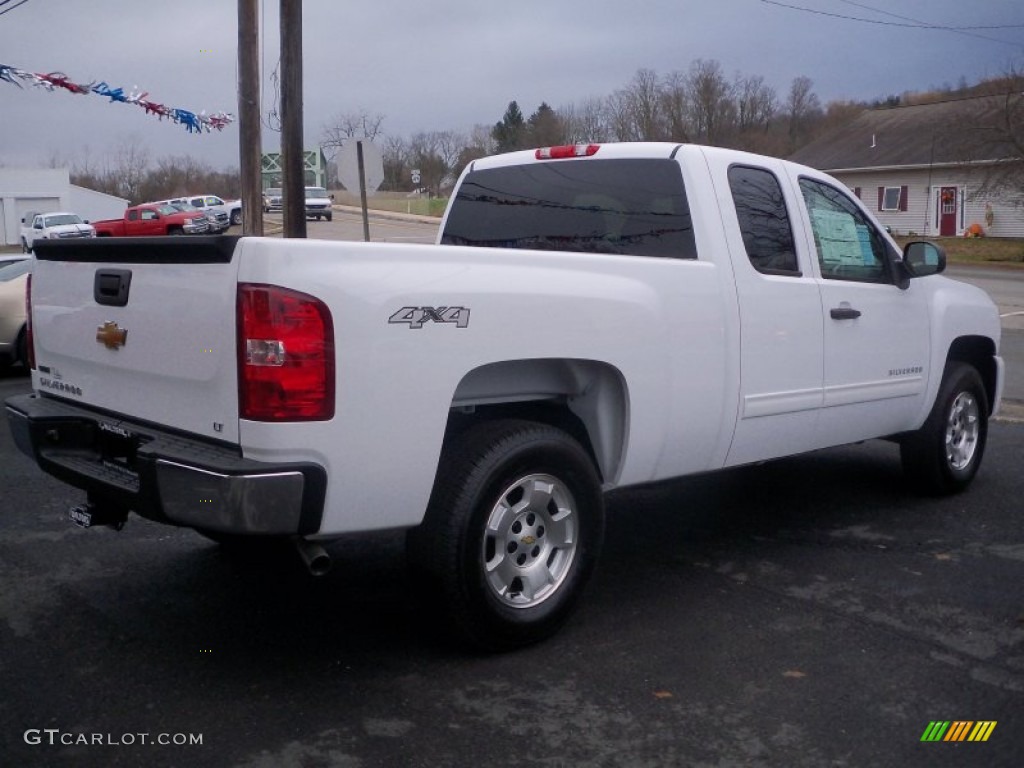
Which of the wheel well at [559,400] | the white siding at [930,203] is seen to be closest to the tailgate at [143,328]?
the wheel well at [559,400]

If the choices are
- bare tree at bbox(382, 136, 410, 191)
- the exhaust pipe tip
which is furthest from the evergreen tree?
the exhaust pipe tip

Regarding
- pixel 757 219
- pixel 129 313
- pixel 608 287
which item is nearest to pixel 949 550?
pixel 757 219

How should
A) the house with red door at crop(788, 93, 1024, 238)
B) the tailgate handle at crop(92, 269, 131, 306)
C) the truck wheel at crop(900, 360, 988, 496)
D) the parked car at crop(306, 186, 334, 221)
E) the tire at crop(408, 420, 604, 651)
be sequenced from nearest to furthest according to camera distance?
the tire at crop(408, 420, 604, 651) < the tailgate handle at crop(92, 269, 131, 306) < the truck wheel at crop(900, 360, 988, 496) < the house with red door at crop(788, 93, 1024, 238) < the parked car at crop(306, 186, 334, 221)

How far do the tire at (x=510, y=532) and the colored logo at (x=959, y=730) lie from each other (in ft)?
4.69

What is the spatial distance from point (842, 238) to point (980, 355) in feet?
5.88

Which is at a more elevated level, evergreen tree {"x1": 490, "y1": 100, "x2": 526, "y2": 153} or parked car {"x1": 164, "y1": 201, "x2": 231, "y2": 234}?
evergreen tree {"x1": 490, "y1": 100, "x2": 526, "y2": 153}

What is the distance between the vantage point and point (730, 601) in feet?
16.4

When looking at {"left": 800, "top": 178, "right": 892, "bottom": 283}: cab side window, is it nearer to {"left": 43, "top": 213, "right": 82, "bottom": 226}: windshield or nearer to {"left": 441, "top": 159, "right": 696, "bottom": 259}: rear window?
{"left": 441, "top": 159, "right": 696, "bottom": 259}: rear window

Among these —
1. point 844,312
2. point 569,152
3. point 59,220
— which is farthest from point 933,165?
point 569,152

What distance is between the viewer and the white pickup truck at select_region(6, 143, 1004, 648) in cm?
360

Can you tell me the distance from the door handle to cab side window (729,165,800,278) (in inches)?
11.6

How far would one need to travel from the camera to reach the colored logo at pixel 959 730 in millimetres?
3684

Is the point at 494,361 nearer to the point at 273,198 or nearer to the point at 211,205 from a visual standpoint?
the point at 211,205

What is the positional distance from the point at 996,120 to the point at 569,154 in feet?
125
